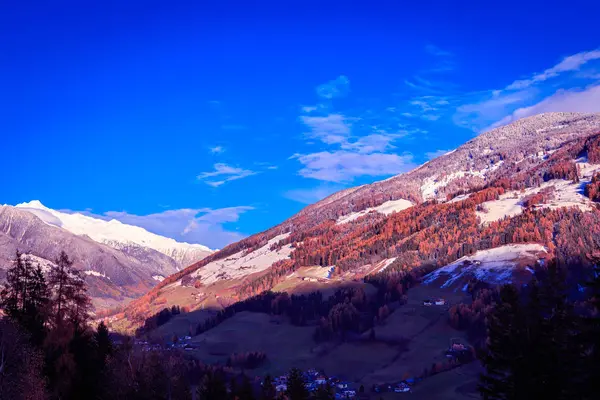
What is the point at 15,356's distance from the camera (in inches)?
1828

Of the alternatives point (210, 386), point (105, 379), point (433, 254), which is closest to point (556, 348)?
point (105, 379)

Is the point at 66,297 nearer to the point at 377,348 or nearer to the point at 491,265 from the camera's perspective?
the point at 377,348

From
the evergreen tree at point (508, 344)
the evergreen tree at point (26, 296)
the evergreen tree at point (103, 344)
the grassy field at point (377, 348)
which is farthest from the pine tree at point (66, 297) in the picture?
the grassy field at point (377, 348)

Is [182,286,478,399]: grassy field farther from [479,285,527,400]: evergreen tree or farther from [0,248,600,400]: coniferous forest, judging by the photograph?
[479,285,527,400]: evergreen tree

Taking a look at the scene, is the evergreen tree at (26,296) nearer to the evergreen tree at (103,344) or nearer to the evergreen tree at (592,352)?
the evergreen tree at (103,344)

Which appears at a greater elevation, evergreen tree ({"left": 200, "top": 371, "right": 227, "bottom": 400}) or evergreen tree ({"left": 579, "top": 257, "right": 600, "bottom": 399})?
evergreen tree ({"left": 579, "top": 257, "right": 600, "bottom": 399})

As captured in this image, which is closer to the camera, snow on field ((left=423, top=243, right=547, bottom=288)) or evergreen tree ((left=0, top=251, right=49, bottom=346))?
evergreen tree ((left=0, top=251, right=49, bottom=346))

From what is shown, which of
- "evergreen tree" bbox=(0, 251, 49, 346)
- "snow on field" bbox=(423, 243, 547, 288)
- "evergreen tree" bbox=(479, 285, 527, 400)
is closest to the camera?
"evergreen tree" bbox=(479, 285, 527, 400)

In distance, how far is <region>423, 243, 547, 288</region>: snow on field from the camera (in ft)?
513

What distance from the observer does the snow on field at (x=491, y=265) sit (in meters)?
156

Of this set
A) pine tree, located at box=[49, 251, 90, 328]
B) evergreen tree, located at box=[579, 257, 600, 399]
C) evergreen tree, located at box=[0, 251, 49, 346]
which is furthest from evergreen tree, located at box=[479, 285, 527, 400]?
evergreen tree, located at box=[0, 251, 49, 346]

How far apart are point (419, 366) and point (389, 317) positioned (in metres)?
34.9

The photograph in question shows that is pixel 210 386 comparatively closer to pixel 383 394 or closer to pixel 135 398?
pixel 135 398

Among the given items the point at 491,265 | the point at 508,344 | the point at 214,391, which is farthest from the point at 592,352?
the point at 491,265
